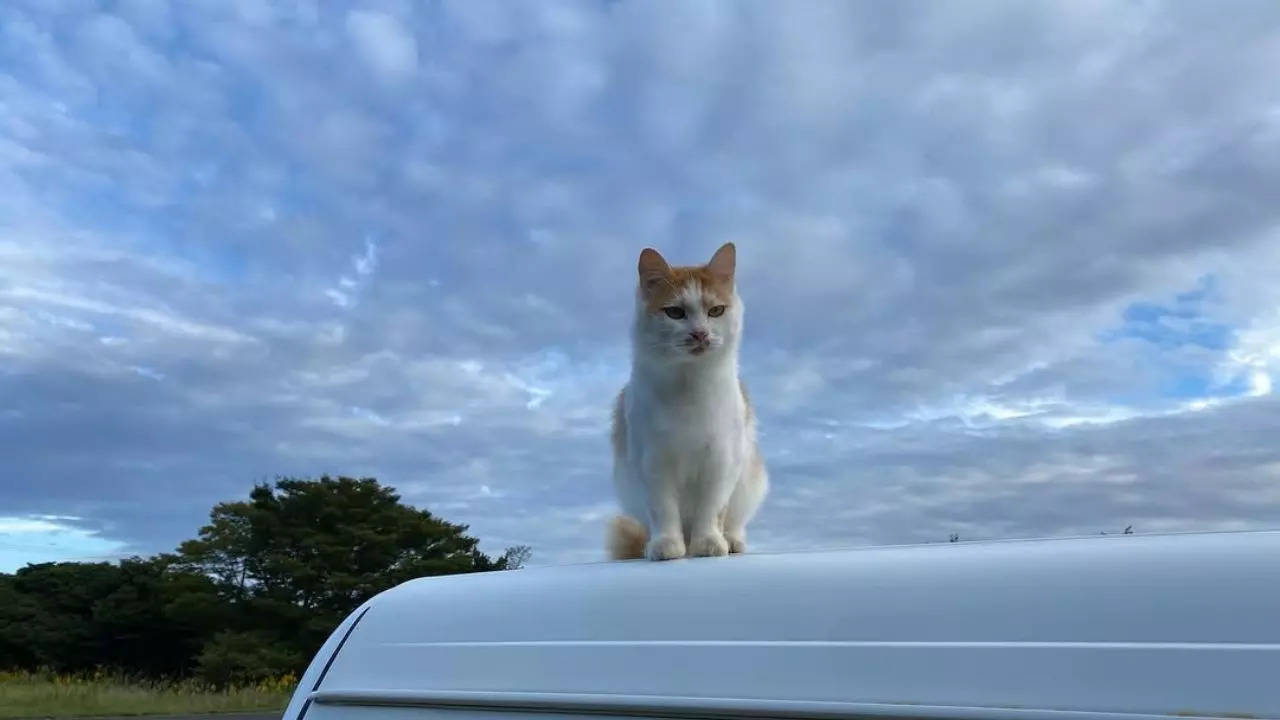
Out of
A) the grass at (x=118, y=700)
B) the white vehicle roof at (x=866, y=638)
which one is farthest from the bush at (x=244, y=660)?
the white vehicle roof at (x=866, y=638)

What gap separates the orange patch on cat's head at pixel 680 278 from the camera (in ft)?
12.4

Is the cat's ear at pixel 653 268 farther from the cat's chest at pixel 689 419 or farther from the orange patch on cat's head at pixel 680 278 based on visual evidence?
the cat's chest at pixel 689 419

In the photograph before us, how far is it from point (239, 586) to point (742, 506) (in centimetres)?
2585

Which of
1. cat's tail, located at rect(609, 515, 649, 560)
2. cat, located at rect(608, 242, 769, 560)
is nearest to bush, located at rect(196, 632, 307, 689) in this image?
cat's tail, located at rect(609, 515, 649, 560)

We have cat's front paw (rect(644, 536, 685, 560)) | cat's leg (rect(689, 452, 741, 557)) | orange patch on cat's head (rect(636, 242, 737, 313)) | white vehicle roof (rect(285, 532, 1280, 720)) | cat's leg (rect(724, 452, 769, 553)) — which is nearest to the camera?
white vehicle roof (rect(285, 532, 1280, 720))

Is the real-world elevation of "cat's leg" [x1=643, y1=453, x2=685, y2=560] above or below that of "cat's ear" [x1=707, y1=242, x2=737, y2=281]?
below

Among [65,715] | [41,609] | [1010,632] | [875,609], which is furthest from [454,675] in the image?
[41,609]

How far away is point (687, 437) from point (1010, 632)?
1930mm

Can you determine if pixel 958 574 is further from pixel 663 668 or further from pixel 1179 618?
pixel 663 668

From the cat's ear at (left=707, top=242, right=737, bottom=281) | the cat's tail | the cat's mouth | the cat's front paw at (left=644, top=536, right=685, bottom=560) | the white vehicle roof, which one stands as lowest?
the white vehicle roof

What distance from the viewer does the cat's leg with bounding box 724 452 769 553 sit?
3908 mm

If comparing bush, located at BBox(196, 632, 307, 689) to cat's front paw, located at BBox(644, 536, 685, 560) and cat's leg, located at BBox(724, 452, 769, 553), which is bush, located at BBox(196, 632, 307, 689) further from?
cat's front paw, located at BBox(644, 536, 685, 560)

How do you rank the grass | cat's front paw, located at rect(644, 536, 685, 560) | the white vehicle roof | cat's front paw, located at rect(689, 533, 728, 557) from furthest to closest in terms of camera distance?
the grass < cat's front paw, located at rect(689, 533, 728, 557) < cat's front paw, located at rect(644, 536, 685, 560) < the white vehicle roof

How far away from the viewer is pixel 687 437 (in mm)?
3590
